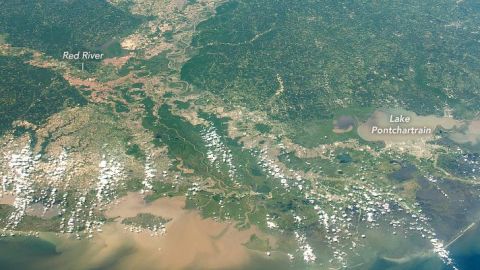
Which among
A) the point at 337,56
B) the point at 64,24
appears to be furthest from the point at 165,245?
the point at 64,24

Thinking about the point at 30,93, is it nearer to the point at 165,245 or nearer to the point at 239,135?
the point at 239,135

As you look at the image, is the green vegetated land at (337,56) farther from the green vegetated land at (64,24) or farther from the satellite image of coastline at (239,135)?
the green vegetated land at (64,24)

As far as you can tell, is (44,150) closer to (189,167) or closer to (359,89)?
(189,167)

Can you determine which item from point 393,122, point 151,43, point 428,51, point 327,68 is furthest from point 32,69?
point 428,51

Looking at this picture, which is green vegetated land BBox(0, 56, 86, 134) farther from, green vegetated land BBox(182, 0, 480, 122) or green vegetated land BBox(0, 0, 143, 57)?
green vegetated land BBox(182, 0, 480, 122)

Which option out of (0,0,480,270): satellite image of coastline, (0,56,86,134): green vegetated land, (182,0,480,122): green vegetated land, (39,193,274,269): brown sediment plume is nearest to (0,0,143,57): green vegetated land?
(0,0,480,270): satellite image of coastline

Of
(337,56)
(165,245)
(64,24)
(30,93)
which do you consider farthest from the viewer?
(64,24)

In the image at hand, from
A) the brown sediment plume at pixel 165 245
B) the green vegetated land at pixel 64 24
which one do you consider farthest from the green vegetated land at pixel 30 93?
the brown sediment plume at pixel 165 245
